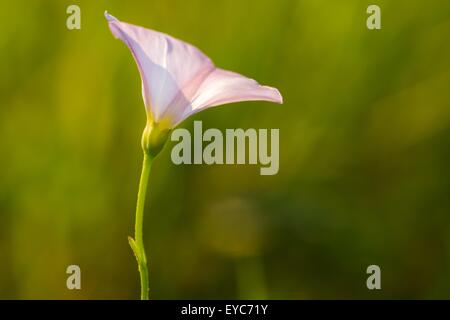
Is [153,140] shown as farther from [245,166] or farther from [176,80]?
[245,166]

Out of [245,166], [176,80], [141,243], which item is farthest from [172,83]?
[245,166]

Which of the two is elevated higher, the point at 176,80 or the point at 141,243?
the point at 176,80

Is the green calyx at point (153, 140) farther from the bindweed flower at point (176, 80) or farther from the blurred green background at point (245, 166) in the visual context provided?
the blurred green background at point (245, 166)

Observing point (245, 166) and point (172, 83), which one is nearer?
point (172, 83)

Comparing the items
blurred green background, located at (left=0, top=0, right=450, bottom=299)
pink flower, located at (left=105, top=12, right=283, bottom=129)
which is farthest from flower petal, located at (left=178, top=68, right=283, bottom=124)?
blurred green background, located at (left=0, top=0, right=450, bottom=299)

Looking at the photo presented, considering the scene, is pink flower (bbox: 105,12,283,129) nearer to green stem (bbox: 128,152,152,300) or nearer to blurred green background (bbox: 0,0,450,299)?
green stem (bbox: 128,152,152,300)
